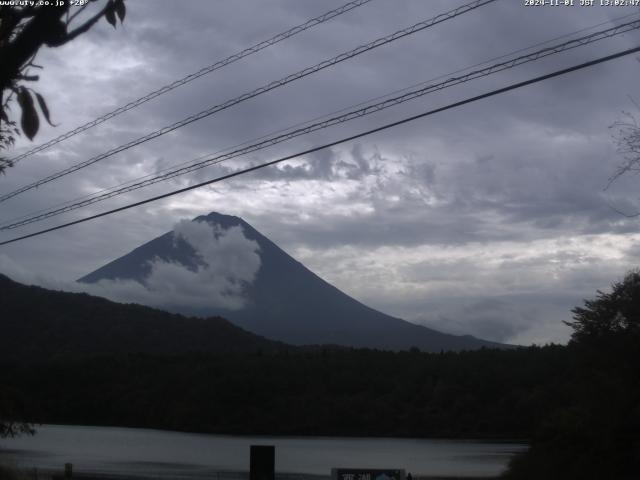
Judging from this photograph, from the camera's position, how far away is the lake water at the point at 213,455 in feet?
160

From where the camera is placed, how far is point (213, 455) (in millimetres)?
65188

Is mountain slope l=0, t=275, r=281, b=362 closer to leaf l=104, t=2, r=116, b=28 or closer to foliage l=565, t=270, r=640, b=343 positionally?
foliage l=565, t=270, r=640, b=343

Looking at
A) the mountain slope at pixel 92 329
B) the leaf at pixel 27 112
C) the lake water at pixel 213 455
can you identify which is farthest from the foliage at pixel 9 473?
the mountain slope at pixel 92 329

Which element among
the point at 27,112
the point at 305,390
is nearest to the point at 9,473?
the point at 27,112

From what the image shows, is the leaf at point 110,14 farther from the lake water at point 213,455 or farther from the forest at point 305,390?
the forest at point 305,390

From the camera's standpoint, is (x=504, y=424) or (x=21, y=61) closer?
(x=21, y=61)

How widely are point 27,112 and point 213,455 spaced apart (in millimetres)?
63946

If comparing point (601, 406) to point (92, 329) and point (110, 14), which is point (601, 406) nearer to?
point (110, 14)

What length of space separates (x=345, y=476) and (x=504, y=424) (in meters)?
82.6

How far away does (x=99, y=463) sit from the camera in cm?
5191

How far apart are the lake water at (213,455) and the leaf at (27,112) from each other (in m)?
38.5

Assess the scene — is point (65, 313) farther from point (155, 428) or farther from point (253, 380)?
point (253, 380)

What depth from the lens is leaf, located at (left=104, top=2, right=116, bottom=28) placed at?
14.1ft

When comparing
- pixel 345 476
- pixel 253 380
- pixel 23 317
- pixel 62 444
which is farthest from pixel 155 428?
pixel 345 476
